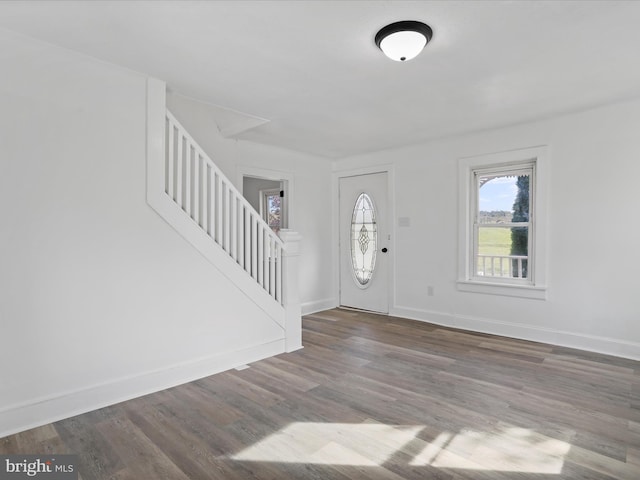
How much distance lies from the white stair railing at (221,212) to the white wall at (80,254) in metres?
0.27

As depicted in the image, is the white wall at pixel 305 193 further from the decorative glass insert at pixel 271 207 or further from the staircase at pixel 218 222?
the staircase at pixel 218 222

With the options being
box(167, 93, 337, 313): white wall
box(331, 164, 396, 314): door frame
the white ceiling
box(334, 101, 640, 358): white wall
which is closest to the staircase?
the white ceiling

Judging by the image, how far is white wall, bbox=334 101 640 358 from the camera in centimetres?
348

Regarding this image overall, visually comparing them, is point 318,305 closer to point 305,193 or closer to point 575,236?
point 305,193

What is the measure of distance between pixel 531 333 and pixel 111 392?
4.14m

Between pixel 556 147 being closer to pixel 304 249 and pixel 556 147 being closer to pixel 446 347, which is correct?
pixel 446 347

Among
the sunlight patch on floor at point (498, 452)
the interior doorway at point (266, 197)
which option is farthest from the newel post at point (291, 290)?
the interior doorway at point (266, 197)

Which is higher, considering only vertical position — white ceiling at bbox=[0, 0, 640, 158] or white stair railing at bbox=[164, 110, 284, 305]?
white ceiling at bbox=[0, 0, 640, 158]

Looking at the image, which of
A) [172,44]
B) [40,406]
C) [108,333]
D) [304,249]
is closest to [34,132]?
[172,44]

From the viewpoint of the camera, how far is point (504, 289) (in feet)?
13.9

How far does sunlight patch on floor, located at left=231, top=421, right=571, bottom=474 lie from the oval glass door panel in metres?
3.40

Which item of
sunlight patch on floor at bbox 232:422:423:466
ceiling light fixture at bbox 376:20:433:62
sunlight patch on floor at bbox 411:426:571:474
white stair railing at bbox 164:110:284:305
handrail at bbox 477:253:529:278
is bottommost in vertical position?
sunlight patch on floor at bbox 232:422:423:466

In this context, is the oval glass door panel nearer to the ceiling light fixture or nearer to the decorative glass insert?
the decorative glass insert

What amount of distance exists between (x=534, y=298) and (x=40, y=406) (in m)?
4.54
